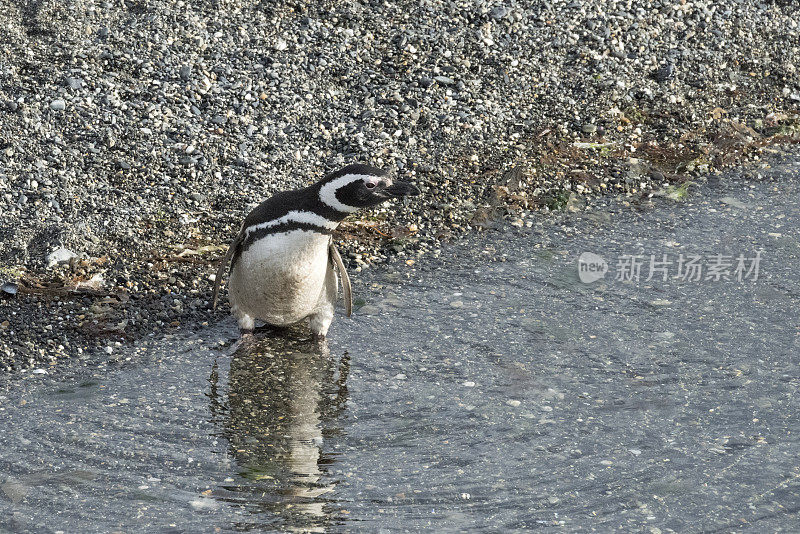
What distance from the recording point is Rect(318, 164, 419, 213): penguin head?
5.04m

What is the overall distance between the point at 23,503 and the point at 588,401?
8.48 ft

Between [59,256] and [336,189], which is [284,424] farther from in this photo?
[59,256]

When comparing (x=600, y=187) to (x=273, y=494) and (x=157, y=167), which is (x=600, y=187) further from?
(x=273, y=494)

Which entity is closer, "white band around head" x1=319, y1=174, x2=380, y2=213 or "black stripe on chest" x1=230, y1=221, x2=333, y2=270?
"white band around head" x1=319, y1=174, x2=380, y2=213

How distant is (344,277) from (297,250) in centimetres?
49

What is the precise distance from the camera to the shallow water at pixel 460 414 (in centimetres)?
429

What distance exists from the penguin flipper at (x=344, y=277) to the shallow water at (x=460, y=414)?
0.47 ft

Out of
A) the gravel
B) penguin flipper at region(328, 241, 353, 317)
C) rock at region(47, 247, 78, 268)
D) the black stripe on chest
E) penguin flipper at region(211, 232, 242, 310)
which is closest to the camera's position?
the black stripe on chest

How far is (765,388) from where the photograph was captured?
5203 mm

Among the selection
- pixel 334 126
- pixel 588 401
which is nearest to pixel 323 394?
pixel 588 401

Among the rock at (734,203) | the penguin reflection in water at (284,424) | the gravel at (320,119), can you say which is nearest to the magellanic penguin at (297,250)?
the penguin reflection in water at (284,424)

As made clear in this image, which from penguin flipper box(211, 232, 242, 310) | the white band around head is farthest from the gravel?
the white band around head

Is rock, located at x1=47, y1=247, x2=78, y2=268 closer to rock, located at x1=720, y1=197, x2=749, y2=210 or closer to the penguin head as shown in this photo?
the penguin head

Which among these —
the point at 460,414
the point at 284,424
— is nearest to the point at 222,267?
the point at 284,424
